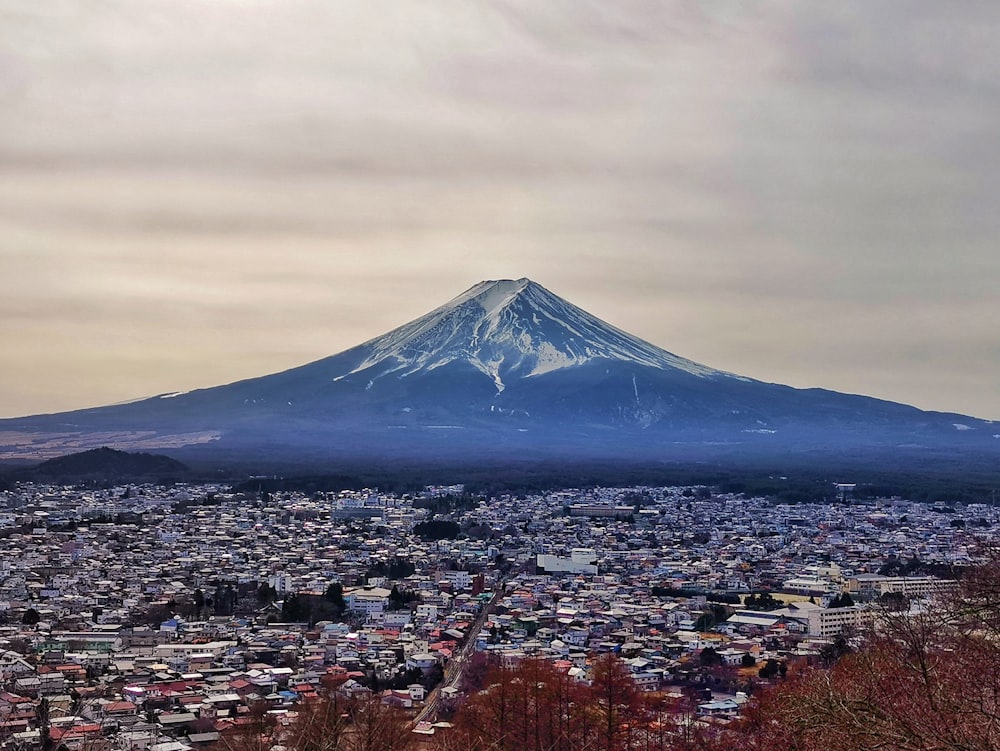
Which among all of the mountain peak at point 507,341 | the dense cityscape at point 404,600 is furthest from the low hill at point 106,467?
the mountain peak at point 507,341

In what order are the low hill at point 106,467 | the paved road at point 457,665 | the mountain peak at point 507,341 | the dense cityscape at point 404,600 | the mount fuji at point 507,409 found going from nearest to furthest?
the paved road at point 457,665
the dense cityscape at point 404,600
the low hill at point 106,467
the mount fuji at point 507,409
the mountain peak at point 507,341

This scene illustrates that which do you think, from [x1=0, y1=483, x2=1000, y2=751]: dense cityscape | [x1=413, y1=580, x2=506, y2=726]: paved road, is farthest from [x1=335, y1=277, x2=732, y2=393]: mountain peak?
[x1=413, y1=580, x2=506, y2=726]: paved road

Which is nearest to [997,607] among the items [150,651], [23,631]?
[150,651]

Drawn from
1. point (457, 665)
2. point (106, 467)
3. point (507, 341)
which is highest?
point (507, 341)

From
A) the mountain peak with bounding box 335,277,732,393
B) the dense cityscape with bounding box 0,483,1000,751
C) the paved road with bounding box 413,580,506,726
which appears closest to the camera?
the paved road with bounding box 413,580,506,726

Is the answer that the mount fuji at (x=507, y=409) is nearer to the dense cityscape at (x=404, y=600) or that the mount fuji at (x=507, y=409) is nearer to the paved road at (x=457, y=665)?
the dense cityscape at (x=404, y=600)

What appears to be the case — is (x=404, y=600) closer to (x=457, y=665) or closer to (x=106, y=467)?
(x=457, y=665)

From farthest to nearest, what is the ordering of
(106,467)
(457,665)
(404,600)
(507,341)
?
(507,341)
(106,467)
(404,600)
(457,665)

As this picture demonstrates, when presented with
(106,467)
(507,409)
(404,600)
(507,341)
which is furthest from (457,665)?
(507,341)

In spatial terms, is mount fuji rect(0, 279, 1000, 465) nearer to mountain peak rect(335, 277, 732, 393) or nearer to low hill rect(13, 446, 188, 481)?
mountain peak rect(335, 277, 732, 393)
